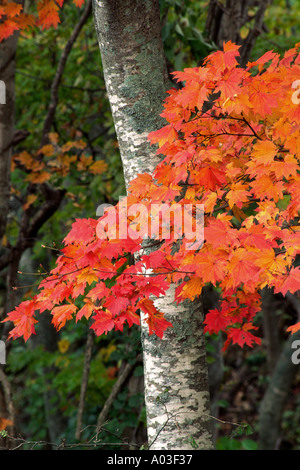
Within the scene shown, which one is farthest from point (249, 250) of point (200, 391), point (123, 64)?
point (123, 64)

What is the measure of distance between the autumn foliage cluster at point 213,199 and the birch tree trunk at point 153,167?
179 millimetres

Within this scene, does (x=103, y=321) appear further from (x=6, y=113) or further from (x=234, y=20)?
(x=234, y=20)

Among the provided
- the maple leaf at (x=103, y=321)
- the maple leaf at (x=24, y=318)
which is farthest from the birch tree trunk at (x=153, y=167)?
the maple leaf at (x=24, y=318)

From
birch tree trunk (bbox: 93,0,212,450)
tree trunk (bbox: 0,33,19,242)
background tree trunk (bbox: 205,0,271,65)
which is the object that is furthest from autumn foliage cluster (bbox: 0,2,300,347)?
background tree trunk (bbox: 205,0,271,65)

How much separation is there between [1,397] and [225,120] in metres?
2.58

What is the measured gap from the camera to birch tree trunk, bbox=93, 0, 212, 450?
6.57 ft

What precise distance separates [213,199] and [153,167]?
42 centimetres

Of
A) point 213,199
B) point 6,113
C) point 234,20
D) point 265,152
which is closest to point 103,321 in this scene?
point 213,199

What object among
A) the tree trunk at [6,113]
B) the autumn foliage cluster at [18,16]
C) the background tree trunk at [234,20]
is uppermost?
the background tree trunk at [234,20]

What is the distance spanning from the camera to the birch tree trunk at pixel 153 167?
200 centimetres

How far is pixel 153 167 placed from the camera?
204 cm

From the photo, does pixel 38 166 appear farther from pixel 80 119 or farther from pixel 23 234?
pixel 80 119

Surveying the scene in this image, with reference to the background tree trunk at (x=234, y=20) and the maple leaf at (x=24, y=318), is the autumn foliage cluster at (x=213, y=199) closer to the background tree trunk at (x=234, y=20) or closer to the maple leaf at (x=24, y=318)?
the maple leaf at (x=24, y=318)

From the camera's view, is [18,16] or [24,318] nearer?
[24,318]
